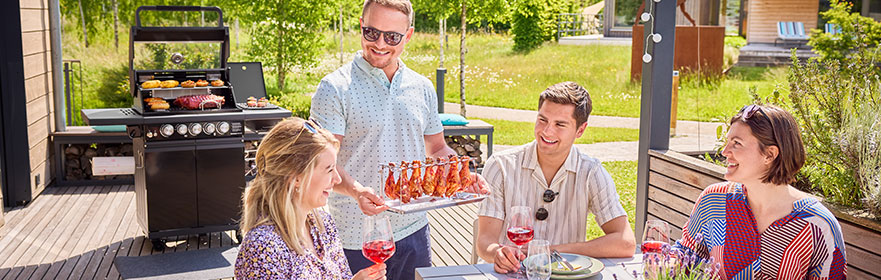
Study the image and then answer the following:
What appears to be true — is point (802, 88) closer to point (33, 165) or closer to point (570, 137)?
point (570, 137)

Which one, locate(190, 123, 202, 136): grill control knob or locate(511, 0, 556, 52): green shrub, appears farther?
locate(511, 0, 556, 52): green shrub

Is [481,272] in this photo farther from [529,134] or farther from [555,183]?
[529,134]

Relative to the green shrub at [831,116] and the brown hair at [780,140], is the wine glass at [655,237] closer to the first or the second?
the brown hair at [780,140]

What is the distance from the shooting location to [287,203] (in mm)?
1955

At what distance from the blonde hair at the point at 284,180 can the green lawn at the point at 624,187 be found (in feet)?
11.9

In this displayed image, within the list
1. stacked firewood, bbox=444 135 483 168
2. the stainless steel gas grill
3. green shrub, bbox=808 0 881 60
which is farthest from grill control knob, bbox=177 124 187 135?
green shrub, bbox=808 0 881 60

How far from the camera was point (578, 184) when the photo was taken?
2.71 meters

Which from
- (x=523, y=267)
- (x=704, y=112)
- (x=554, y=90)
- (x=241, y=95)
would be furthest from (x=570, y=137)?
(x=704, y=112)

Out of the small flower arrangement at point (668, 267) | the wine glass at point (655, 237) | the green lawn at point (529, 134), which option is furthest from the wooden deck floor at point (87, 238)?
the green lawn at point (529, 134)

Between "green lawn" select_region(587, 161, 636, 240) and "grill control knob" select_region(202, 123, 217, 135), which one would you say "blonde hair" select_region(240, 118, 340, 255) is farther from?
"green lawn" select_region(587, 161, 636, 240)

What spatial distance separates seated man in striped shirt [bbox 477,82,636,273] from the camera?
2623 millimetres

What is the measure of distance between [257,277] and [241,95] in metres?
4.96

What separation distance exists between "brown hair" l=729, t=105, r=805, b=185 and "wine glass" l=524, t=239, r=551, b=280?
2.60 ft

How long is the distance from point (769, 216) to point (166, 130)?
11.1 feet
